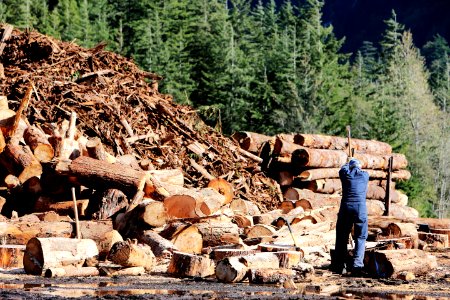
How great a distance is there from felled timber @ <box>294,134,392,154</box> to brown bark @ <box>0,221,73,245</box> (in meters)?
10.4

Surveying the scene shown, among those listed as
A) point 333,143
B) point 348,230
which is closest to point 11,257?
point 348,230

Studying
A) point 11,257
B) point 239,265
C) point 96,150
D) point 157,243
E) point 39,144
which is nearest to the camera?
point 239,265

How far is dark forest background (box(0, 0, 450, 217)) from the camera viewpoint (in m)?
46.7

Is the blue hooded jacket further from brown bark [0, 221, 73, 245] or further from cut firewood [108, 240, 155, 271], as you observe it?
brown bark [0, 221, 73, 245]

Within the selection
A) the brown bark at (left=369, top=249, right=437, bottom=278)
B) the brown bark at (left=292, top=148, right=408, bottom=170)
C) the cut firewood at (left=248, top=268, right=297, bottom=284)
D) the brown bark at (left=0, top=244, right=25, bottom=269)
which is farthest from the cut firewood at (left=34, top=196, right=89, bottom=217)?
the brown bark at (left=292, top=148, right=408, bottom=170)

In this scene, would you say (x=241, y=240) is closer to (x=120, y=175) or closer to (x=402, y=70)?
(x=120, y=175)

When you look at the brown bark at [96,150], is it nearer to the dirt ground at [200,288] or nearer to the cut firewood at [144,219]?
the cut firewood at [144,219]

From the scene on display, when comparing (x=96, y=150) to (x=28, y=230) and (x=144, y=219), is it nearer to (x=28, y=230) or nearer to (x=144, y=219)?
(x=144, y=219)

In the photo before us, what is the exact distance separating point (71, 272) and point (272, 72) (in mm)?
43873

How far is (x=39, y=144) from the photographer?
602 inches

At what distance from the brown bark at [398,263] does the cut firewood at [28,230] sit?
16.7ft

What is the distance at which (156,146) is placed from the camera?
59.7 feet

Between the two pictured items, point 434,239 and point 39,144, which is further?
point 434,239

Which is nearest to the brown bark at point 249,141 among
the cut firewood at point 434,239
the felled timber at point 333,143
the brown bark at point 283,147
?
the brown bark at point 283,147
